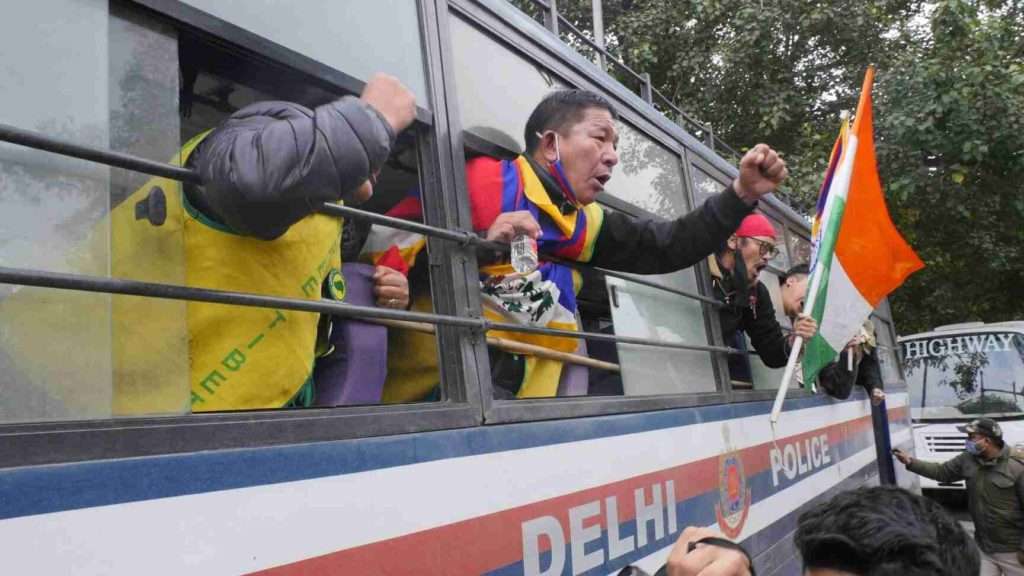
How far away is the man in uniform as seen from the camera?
6.55 metres

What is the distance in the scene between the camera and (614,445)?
8.25ft

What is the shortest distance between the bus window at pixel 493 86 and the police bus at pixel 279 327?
0.01 metres

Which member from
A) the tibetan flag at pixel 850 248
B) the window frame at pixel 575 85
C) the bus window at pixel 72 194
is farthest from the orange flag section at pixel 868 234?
the bus window at pixel 72 194

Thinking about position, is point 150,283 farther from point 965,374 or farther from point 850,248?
point 965,374

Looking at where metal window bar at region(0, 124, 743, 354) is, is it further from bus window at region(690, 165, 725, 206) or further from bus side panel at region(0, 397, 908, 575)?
bus window at region(690, 165, 725, 206)

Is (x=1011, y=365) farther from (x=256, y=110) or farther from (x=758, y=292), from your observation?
(x=256, y=110)

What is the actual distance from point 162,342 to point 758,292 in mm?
3118

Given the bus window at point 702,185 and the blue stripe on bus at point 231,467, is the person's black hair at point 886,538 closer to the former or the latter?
the blue stripe on bus at point 231,467

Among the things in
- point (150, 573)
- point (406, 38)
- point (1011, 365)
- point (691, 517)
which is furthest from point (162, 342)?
point (1011, 365)

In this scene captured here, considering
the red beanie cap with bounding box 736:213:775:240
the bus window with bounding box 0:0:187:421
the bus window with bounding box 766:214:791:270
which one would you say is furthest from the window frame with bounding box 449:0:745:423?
the bus window with bounding box 766:214:791:270

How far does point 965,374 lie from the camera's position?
1165cm

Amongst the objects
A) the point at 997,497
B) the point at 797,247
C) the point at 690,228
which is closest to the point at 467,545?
the point at 690,228

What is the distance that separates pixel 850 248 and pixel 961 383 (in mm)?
9174

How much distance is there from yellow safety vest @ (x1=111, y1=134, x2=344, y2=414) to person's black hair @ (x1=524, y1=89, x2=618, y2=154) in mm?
1111
